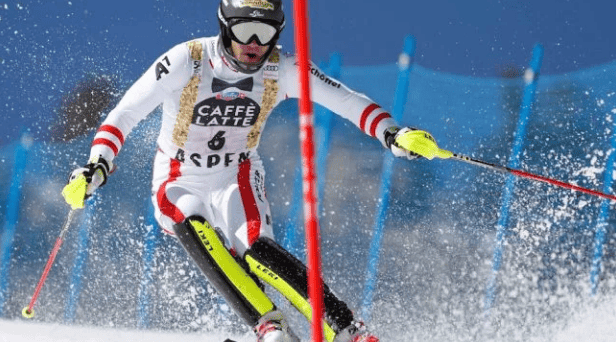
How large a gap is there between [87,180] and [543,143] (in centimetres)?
482

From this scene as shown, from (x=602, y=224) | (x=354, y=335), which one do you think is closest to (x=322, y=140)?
(x=602, y=224)

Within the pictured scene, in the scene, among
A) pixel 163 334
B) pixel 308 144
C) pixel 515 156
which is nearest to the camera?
pixel 308 144

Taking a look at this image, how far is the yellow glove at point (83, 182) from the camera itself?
A: 110 inches

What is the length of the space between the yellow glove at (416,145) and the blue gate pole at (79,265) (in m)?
5.27

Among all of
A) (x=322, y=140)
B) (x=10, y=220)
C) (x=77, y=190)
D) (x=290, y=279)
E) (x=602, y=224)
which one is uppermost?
(x=322, y=140)

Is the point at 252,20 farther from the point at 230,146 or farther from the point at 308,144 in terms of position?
the point at 308,144

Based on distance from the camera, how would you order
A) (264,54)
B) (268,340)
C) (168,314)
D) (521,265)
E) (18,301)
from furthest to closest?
(18,301) < (168,314) < (521,265) < (264,54) < (268,340)

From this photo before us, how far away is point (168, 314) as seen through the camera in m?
7.47

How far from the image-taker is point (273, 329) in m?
2.70

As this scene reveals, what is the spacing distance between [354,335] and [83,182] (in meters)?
1.08

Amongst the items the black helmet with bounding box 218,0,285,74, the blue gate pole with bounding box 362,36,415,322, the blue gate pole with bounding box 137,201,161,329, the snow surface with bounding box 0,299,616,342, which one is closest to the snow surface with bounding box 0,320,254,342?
the snow surface with bounding box 0,299,616,342

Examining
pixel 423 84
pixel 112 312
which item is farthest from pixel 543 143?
pixel 112 312

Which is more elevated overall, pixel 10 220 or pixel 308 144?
pixel 10 220

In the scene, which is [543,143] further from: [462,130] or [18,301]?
[18,301]
